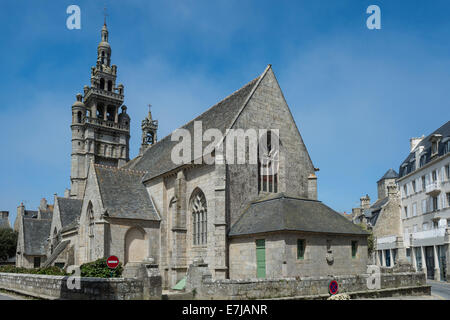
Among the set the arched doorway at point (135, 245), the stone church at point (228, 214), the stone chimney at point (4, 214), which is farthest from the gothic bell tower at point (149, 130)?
the stone chimney at point (4, 214)

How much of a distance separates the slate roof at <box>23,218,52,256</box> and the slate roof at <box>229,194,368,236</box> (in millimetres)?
31146

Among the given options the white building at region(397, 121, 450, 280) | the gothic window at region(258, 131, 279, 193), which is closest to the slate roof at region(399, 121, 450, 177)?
the white building at region(397, 121, 450, 280)

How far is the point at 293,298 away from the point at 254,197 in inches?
340

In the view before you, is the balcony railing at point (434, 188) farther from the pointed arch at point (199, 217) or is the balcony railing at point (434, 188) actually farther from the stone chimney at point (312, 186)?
the pointed arch at point (199, 217)

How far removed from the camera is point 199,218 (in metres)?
24.4

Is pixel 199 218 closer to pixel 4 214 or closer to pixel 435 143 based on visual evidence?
pixel 435 143

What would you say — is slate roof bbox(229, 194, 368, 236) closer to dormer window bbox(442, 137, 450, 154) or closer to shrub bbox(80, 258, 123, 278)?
shrub bbox(80, 258, 123, 278)

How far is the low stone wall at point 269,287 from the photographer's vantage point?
49.4ft

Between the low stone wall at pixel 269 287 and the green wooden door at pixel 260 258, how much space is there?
360 cm

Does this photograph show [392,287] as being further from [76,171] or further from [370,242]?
[76,171]

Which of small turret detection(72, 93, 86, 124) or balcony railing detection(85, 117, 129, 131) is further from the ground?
small turret detection(72, 93, 86, 124)

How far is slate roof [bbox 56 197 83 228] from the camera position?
131ft
